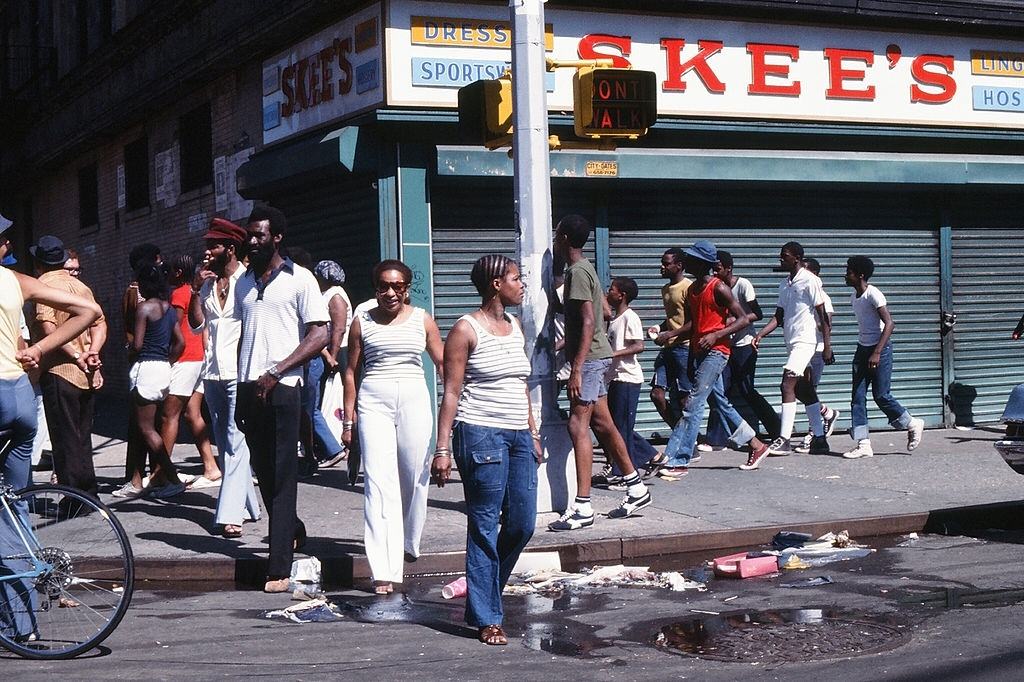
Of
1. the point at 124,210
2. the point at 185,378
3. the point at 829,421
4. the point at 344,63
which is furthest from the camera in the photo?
the point at 124,210

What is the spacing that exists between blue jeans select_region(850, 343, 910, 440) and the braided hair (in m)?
7.16

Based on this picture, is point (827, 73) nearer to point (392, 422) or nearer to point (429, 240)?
point (429, 240)

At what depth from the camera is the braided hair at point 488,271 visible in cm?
692

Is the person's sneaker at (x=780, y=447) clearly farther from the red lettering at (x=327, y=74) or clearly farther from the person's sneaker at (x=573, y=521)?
the red lettering at (x=327, y=74)

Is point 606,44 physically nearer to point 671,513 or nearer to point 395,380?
point 671,513

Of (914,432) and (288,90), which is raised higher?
(288,90)

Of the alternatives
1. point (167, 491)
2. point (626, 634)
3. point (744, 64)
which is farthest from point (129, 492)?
point (744, 64)

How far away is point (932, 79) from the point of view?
1585cm

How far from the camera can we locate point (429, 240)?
13.4 meters

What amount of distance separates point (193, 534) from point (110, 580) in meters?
3.21

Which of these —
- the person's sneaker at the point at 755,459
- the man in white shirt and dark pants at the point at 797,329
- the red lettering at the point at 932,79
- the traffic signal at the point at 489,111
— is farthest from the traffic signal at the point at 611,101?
the red lettering at the point at 932,79

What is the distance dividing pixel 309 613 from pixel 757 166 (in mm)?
8921

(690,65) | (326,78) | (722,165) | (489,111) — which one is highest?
(690,65)

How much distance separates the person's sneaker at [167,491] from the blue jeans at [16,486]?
4521mm
